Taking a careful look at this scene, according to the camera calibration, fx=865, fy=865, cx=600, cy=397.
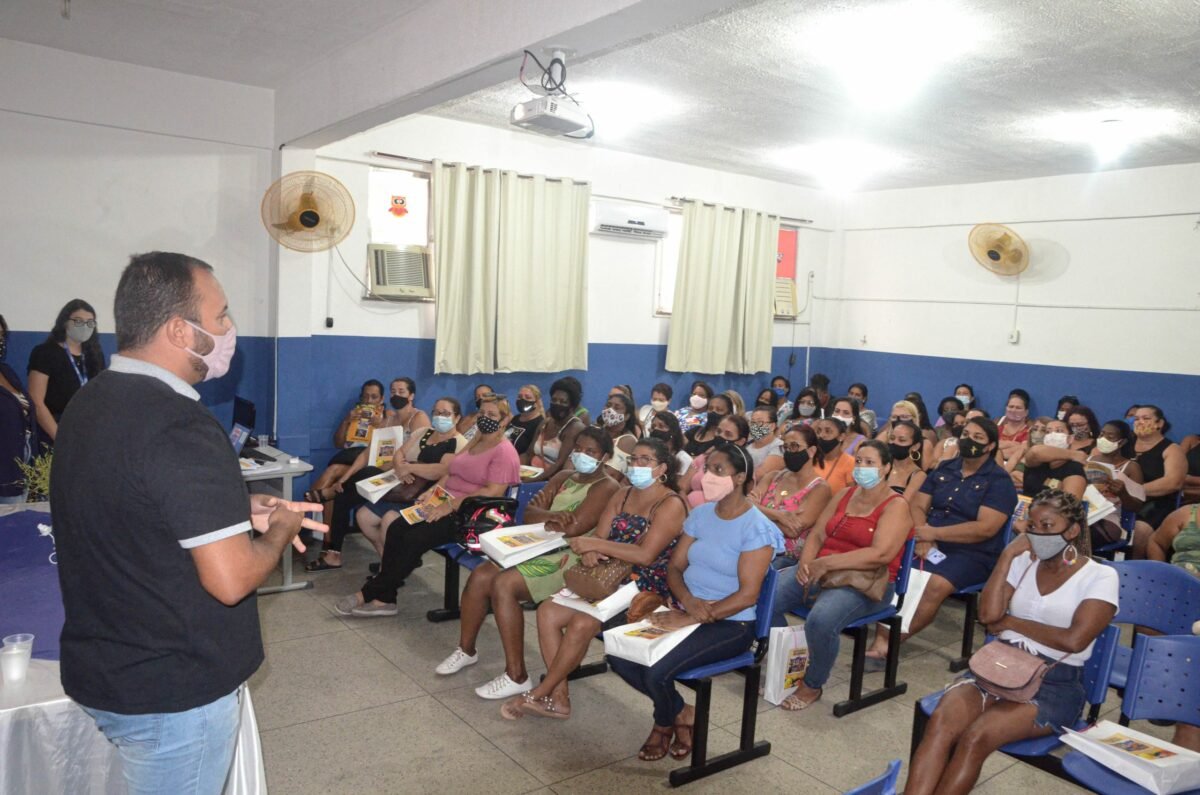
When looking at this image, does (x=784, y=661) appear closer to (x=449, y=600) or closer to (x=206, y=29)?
(x=449, y=600)

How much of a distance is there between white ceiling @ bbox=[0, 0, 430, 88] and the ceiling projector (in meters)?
1.00

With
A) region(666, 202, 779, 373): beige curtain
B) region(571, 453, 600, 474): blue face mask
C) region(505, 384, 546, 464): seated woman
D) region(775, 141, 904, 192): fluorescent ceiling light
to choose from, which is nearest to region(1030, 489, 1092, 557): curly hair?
region(571, 453, 600, 474): blue face mask

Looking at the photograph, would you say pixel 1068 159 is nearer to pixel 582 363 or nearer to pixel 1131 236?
pixel 1131 236

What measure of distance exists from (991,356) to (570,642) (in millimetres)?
7288

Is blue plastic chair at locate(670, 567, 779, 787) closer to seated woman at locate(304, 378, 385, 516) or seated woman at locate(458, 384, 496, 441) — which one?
seated woman at locate(458, 384, 496, 441)

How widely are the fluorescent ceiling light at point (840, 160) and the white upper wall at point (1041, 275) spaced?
1005 mm

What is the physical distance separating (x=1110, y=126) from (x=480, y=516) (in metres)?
5.78

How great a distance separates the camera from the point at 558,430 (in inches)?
253

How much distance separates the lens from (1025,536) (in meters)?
3.36

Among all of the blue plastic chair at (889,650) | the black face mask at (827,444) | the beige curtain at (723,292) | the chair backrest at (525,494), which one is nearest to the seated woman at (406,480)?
the chair backrest at (525,494)

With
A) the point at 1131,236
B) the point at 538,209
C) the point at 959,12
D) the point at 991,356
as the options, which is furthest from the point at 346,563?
the point at 1131,236

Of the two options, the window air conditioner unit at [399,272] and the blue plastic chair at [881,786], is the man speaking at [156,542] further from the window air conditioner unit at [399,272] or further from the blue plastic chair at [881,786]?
the window air conditioner unit at [399,272]

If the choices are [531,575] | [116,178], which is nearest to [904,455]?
[531,575]

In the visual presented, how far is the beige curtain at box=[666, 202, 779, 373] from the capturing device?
926cm
